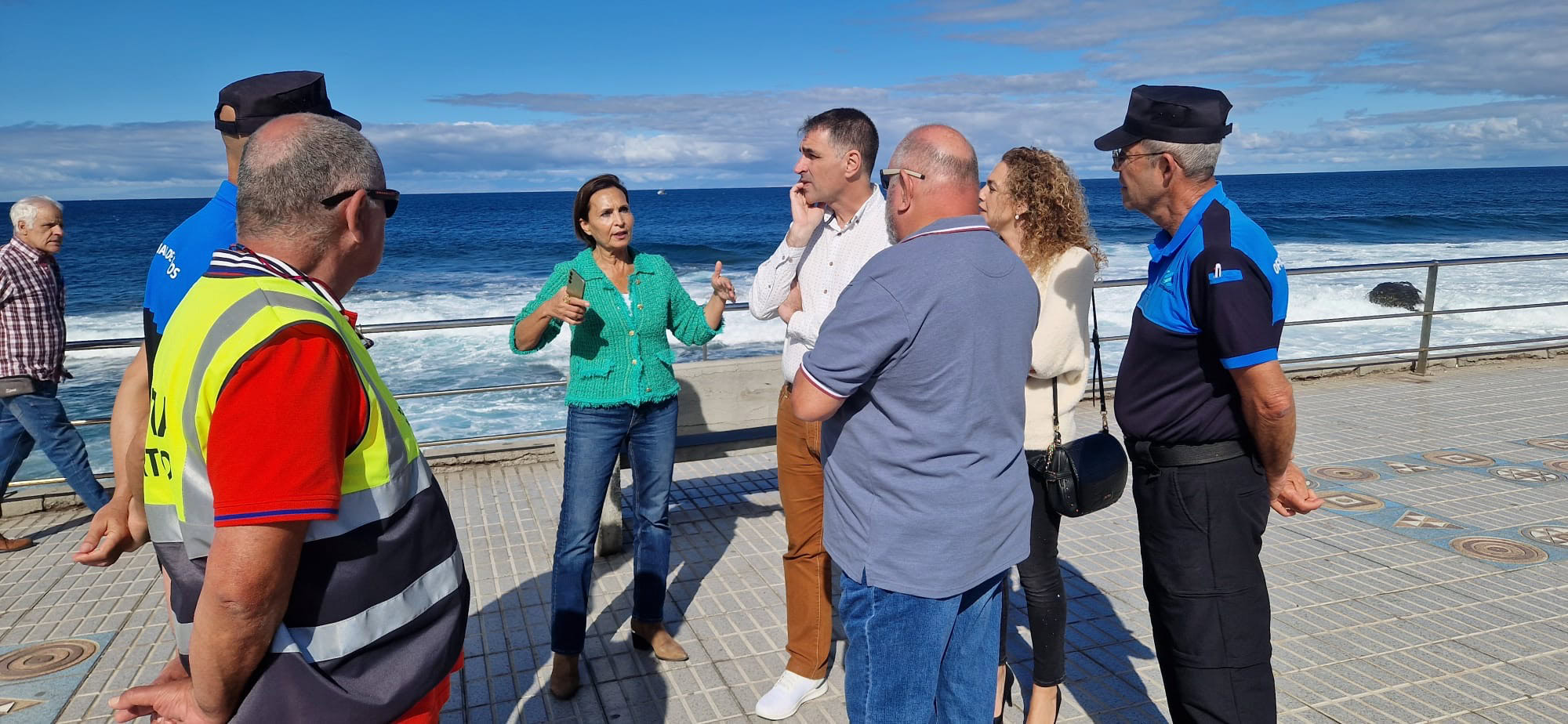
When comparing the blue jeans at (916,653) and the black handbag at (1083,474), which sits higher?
the black handbag at (1083,474)

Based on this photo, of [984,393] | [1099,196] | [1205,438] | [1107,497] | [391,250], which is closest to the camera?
[984,393]

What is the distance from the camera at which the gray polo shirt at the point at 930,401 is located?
7.23 ft

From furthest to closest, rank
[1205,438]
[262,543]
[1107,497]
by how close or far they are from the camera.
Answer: [1107,497] < [1205,438] < [262,543]

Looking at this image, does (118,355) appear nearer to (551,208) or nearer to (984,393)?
(984,393)

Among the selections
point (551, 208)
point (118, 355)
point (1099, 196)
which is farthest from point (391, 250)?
point (1099, 196)

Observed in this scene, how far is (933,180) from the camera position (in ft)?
7.79

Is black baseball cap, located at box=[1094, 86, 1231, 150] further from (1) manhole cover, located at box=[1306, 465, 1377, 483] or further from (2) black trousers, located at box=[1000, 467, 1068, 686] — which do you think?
(1) manhole cover, located at box=[1306, 465, 1377, 483]

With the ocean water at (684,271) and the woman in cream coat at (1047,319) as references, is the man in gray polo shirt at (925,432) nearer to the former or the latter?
the woman in cream coat at (1047,319)

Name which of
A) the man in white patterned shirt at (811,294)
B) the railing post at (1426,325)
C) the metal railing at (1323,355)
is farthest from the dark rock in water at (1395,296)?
the man in white patterned shirt at (811,294)

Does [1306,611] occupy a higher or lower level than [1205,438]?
lower

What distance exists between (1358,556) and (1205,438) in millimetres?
2976

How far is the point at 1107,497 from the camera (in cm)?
305

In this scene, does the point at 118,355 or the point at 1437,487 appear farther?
the point at 118,355

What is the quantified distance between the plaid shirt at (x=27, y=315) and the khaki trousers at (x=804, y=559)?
4.40 meters
